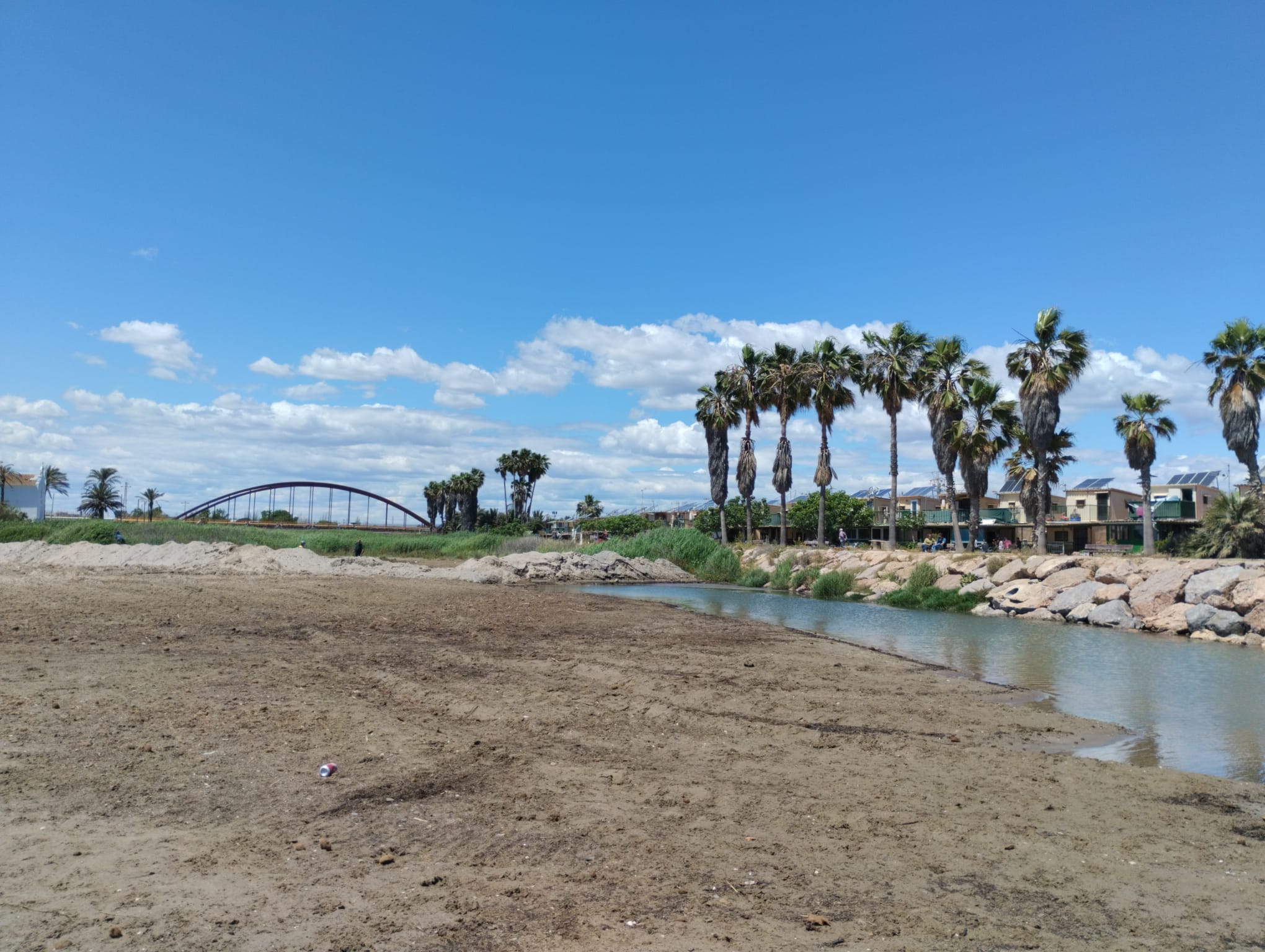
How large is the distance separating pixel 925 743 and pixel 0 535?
2378 inches

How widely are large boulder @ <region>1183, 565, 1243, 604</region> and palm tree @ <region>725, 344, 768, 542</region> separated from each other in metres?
36.0

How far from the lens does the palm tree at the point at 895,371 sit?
47.3 metres

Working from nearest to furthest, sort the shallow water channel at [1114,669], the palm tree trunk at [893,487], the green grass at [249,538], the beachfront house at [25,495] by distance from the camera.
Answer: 1. the shallow water channel at [1114,669]
2. the palm tree trunk at [893,487]
3. the green grass at [249,538]
4. the beachfront house at [25,495]

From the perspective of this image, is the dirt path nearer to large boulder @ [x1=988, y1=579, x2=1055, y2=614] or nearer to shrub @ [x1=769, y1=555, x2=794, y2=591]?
large boulder @ [x1=988, y1=579, x2=1055, y2=614]

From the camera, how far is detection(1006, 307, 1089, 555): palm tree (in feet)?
123

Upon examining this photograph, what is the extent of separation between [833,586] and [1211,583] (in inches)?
550

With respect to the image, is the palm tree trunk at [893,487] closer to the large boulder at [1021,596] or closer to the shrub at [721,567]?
the shrub at [721,567]

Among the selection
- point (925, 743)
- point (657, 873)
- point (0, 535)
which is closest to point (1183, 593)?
point (925, 743)

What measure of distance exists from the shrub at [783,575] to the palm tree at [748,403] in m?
16.7

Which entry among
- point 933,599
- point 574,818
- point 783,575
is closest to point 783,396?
point 783,575

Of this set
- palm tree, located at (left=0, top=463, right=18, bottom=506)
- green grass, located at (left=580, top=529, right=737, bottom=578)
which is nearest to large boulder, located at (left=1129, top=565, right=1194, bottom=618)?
green grass, located at (left=580, top=529, right=737, bottom=578)

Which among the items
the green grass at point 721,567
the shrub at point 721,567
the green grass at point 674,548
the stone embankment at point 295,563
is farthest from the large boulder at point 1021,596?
the green grass at point 674,548

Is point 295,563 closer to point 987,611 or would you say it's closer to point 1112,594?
point 987,611

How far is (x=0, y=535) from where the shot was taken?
52.6 m
